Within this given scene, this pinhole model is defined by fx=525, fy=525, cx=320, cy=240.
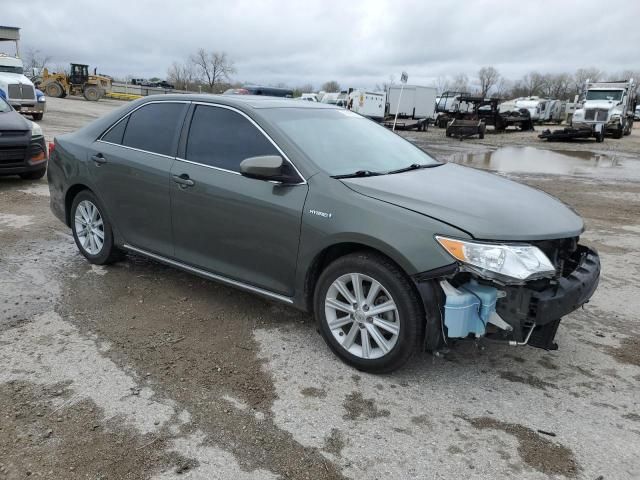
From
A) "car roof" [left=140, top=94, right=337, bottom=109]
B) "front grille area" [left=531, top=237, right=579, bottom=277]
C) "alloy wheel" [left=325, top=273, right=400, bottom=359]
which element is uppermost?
"car roof" [left=140, top=94, right=337, bottom=109]

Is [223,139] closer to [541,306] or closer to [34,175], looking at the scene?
[541,306]

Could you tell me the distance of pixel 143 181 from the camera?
4.34 meters

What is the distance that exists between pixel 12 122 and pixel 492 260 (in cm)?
838

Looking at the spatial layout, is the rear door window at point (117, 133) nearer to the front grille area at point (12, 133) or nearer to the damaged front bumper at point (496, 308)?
the damaged front bumper at point (496, 308)

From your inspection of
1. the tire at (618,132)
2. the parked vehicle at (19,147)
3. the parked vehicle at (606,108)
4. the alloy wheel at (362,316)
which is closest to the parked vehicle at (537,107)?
the parked vehicle at (606,108)

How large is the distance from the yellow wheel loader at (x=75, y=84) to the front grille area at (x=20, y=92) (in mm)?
18903

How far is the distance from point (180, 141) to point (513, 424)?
123 inches

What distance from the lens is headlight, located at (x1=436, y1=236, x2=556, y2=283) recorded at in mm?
2857

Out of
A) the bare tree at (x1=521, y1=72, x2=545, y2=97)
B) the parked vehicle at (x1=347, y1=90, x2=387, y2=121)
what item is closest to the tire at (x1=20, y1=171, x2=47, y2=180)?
the parked vehicle at (x1=347, y1=90, x2=387, y2=121)

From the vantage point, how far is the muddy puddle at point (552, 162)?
1438 cm

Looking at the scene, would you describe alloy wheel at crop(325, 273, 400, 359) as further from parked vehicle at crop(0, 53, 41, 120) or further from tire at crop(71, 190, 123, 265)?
parked vehicle at crop(0, 53, 41, 120)

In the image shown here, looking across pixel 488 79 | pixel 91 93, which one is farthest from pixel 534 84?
pixel 91 93

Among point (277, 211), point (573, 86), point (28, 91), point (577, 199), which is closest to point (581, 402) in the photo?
point (277, 211)

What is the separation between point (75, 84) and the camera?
39.5 metres
